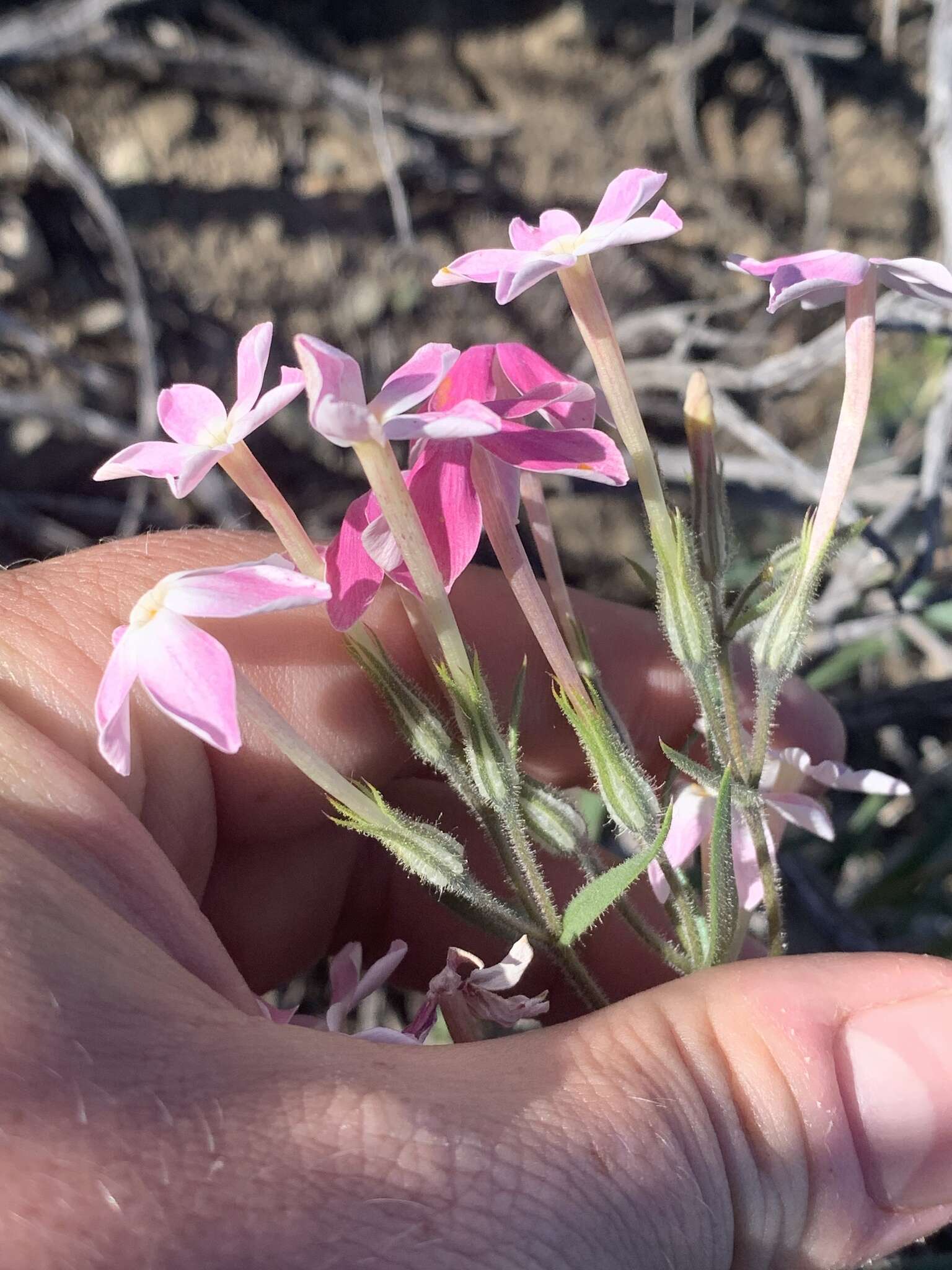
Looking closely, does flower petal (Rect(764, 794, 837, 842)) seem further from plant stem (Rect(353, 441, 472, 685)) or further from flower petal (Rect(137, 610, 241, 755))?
flower petal (Rect(137, 610, 241, 755))

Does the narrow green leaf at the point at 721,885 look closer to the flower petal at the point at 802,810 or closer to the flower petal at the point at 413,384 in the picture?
the flower petal at the point at 802,810

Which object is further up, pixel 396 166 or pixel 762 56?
pixel 762 56

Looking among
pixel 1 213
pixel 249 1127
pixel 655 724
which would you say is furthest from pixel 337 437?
pixel 1 213

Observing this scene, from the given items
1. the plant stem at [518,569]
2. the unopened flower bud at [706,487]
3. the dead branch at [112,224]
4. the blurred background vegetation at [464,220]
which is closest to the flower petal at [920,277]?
the unopened flower bud at [706,487]

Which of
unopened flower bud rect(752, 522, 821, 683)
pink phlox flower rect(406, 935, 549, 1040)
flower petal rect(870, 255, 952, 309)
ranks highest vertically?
flower petal rect(870, 255, 952, 309)

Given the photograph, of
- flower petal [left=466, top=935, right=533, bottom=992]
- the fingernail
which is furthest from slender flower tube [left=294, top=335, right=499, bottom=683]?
the fingernail

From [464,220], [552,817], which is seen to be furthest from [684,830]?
[464,220]

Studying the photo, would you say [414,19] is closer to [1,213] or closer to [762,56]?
[762,56]
